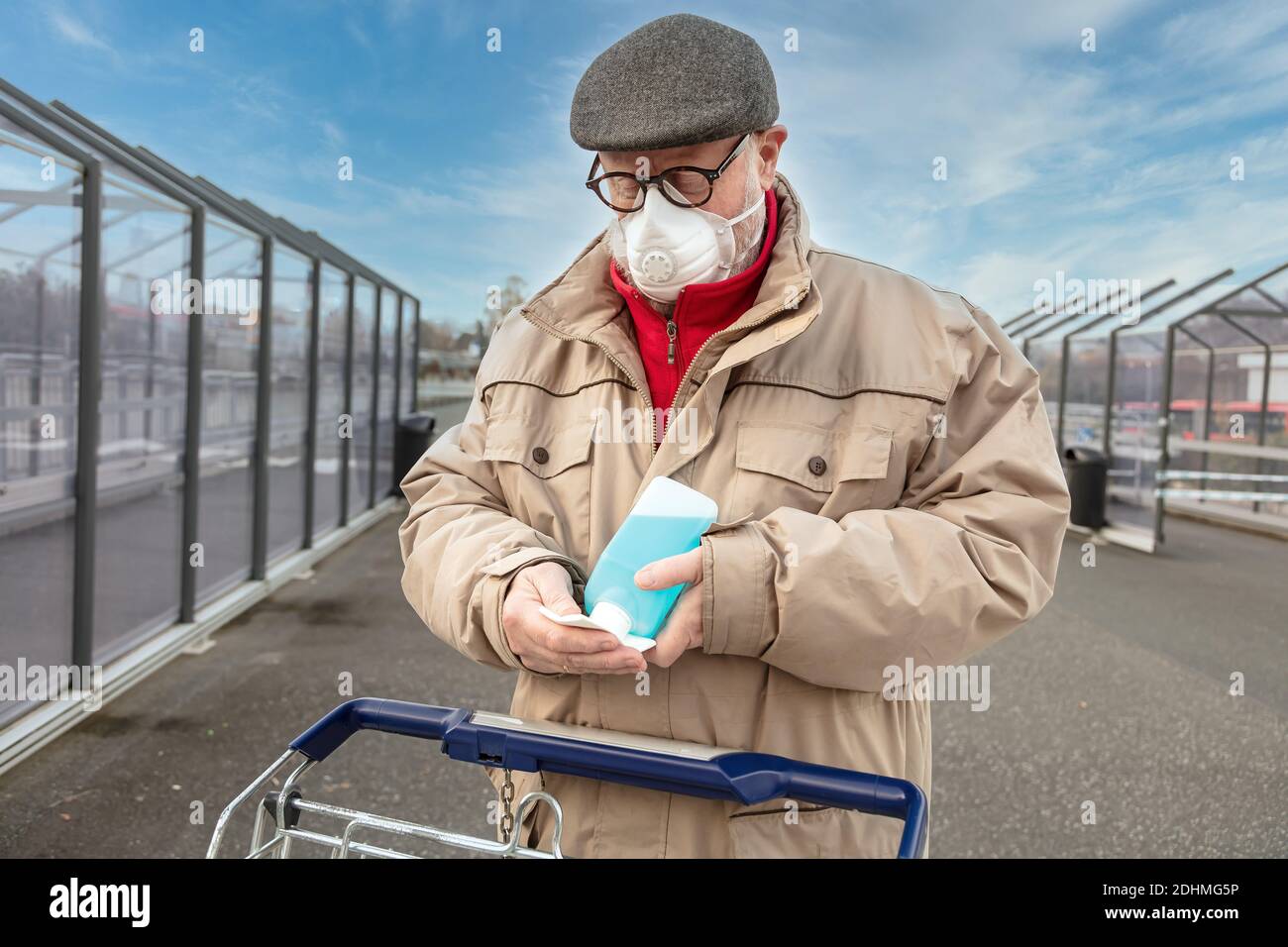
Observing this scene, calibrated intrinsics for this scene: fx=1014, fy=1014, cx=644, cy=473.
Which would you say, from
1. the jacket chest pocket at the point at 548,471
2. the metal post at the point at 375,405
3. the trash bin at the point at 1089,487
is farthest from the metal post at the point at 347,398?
the jacket chest pocket at the point at 548,471

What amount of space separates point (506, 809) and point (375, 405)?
35.8 feet

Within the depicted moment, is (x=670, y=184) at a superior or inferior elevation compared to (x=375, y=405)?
superior

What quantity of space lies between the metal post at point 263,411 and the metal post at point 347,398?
268cm

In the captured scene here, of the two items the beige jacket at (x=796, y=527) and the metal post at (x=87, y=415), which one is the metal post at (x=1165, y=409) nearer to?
the metal post at (x=87, y=415)

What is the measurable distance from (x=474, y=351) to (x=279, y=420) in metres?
7.57

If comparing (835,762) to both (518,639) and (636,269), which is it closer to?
(518,639)

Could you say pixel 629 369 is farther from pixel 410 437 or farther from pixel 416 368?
pixel 416 368

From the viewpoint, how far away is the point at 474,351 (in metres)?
15.9

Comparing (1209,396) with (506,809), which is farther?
(1209,396)

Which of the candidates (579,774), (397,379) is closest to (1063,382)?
(397,379)

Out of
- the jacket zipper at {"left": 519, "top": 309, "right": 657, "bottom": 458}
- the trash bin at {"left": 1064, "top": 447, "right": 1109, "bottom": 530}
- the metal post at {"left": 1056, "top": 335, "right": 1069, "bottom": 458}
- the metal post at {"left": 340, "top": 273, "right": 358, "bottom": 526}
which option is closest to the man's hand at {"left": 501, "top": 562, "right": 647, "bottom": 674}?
the jacket zipper at {"left": 519, "top": 309, "right": 657, "bottom": 458}

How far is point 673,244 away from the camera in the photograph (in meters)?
1.71

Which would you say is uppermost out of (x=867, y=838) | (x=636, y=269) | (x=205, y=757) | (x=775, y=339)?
(x=636, y=269)

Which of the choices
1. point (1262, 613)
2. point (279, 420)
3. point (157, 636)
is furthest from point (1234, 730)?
point (279, 420)
